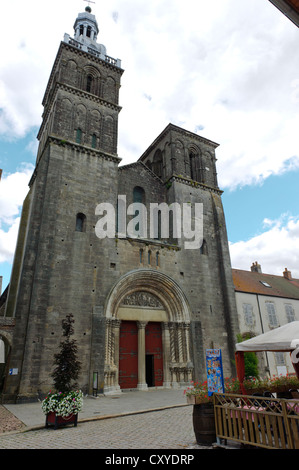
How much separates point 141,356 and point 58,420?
8290mm

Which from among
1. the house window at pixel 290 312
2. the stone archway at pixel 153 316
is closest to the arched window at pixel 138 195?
the stone archway at pixel 153 316

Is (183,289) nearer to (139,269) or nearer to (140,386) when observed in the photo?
(139,269)

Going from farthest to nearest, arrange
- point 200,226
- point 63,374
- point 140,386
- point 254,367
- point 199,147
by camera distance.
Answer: point 199,147
point 200,226
point 254,367
point 140,386
point 63,374

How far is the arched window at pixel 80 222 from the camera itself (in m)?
15.5

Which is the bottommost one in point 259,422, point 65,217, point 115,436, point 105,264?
point 115,436

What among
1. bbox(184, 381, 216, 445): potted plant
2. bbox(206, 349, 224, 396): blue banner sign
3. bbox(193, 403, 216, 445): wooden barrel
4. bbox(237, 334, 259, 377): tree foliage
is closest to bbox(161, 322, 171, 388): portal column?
bbox(237, 334, 259, 377): tree foliage

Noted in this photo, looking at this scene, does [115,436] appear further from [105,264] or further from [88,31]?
[88,31]

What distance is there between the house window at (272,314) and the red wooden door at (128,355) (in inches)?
449

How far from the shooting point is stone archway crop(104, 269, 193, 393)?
14.5 metres

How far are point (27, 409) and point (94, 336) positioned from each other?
4035mm

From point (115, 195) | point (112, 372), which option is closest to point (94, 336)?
point (112, 372)

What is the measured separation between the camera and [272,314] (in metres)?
22.0

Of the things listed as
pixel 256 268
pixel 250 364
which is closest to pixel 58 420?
pixel 250 364

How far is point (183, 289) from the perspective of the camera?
17125 millimetres
